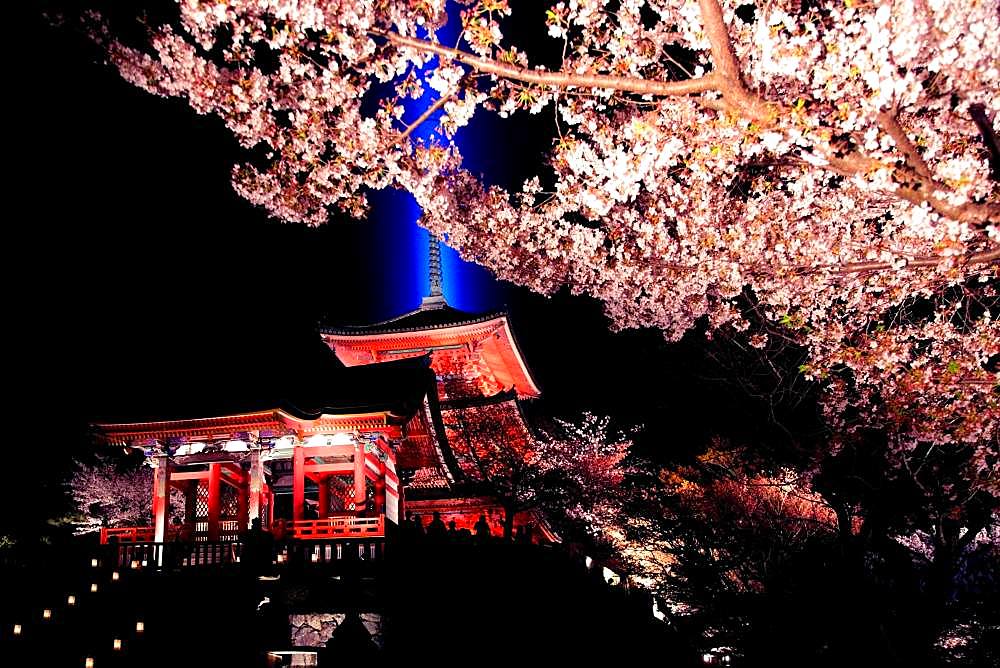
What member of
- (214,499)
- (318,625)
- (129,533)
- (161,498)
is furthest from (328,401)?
(318,625)

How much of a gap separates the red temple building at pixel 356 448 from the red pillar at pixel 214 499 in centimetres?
2

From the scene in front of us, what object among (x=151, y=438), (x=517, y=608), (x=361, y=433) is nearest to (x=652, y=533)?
(x=361, y=433)

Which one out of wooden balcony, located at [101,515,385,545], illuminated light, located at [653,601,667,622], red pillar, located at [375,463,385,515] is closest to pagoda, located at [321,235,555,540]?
red pillar, located at [375,463,385,515]

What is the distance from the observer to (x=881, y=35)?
4219mm

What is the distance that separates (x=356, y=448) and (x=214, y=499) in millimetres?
3013

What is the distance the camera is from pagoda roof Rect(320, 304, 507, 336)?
25.2 meters

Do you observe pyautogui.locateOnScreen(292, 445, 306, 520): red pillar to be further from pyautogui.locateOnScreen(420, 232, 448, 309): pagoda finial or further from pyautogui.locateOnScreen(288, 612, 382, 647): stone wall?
pyautogui.locateOnScreen(420, 232, 448, 309): pagoda finial

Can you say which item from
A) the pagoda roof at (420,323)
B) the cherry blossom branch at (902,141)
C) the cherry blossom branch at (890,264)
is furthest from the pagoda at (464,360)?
the cherry blossom branch at (902,141)

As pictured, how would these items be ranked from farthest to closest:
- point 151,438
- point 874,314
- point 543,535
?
point 543,535 → point 151,438 → point 874,314

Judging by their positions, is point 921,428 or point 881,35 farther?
point 921,428

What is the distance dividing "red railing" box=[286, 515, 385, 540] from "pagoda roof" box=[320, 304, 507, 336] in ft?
39.6

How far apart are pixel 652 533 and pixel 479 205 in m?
14.9

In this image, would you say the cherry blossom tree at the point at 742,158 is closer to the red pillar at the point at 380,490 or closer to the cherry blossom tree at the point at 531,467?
the red pillar at the point at 380,490

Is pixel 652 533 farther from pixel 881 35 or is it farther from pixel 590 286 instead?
pixel 881 35
